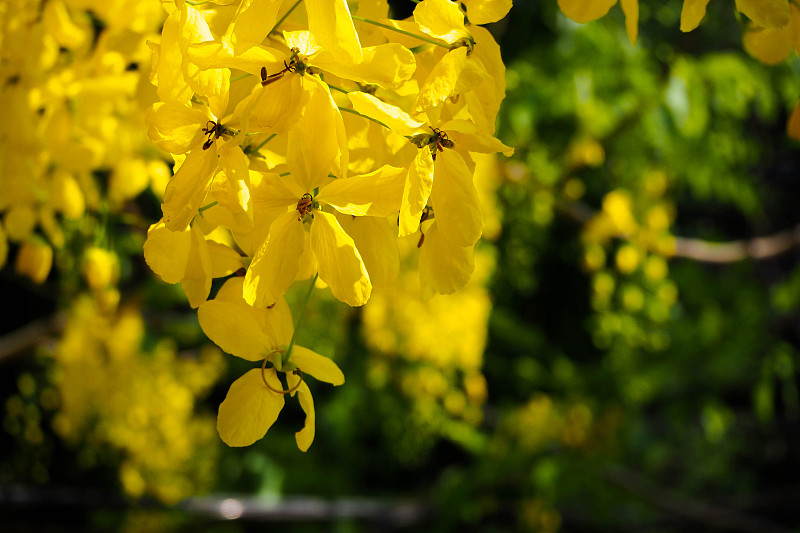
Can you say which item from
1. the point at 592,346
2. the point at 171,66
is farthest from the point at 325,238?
the point at 592,346

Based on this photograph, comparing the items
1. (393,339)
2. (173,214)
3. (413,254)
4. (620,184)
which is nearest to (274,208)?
(173,214)

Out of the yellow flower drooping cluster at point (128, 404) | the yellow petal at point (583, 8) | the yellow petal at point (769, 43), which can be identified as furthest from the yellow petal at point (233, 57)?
the yellow flower drooping cluster at point (128, 404)

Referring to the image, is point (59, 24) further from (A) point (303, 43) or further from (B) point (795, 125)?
(B) point (795, 125)

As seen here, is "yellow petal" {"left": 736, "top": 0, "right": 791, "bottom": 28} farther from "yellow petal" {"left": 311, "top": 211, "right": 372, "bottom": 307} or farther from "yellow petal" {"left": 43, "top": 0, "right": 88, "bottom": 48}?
"yellow petal" {"left": 43, "top": 0, "right": 88, "bottom": 48}

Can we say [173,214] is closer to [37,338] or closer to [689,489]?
[37,338]

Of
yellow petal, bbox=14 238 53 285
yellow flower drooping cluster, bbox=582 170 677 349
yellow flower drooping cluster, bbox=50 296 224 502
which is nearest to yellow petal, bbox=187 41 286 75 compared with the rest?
yellow petal, bbox=14 238 53 285
